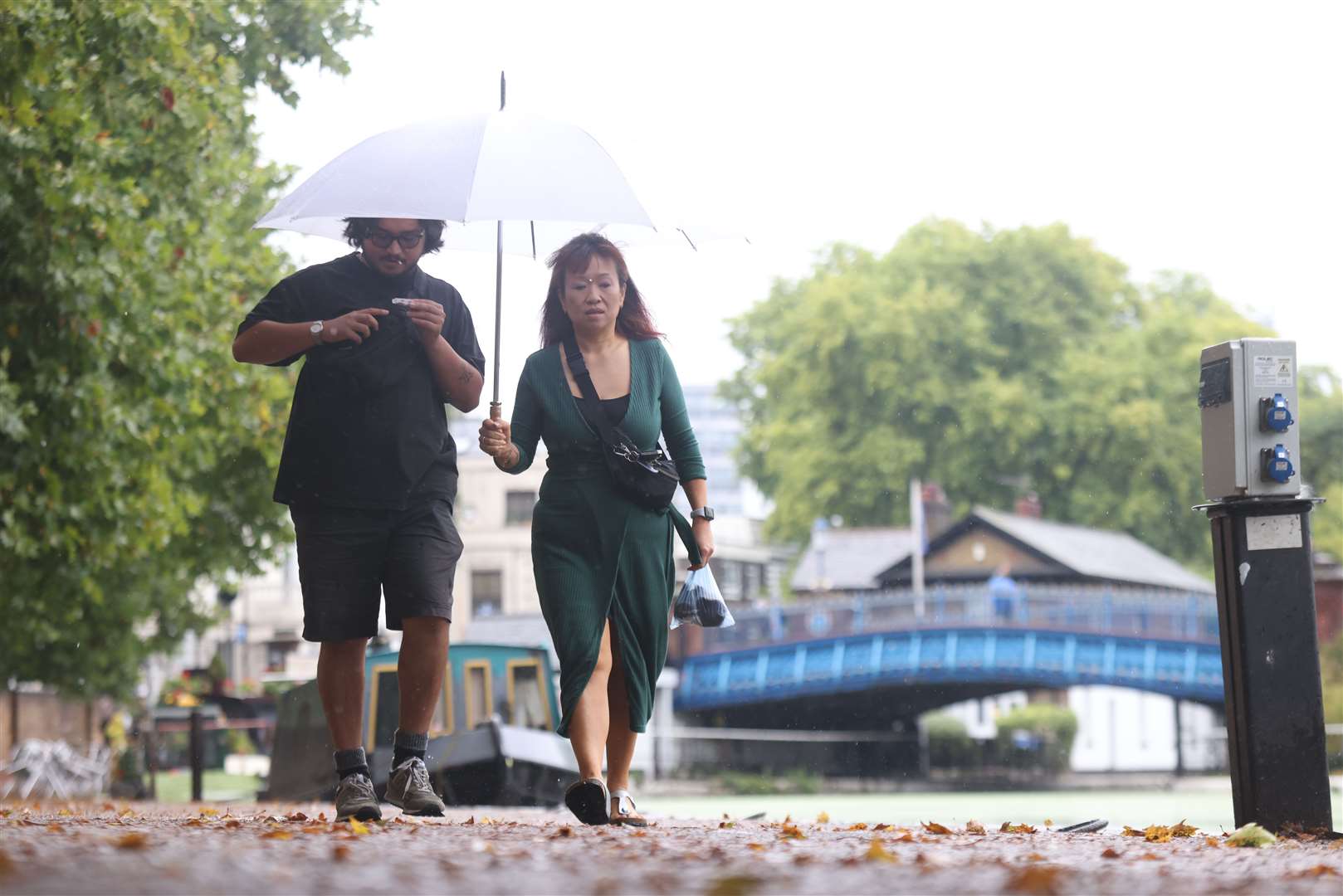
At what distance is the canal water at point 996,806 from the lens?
2798 cm

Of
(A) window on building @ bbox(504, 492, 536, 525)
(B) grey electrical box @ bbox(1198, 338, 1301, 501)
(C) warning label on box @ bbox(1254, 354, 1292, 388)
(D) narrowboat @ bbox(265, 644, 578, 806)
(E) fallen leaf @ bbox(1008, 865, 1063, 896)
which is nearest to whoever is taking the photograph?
(E) fallen leaf @ bbox(1008, 865, 1063, 896)

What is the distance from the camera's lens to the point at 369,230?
23.2 feet

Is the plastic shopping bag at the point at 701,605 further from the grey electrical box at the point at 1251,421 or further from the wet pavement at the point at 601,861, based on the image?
the grey electrical box at the point at 1251,421

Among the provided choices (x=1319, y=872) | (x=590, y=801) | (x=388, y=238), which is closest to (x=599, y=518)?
(x=590, y=801)

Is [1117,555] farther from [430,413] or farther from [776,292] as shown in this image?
[430,413]

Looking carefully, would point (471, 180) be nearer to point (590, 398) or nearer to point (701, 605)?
point (590, 398)

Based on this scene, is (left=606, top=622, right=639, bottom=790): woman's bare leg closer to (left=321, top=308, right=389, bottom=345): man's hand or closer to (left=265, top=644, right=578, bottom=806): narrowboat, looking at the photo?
(left=321, top=308, right=389, bottom=345): man's hand

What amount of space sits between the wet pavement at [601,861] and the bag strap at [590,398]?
125 cm

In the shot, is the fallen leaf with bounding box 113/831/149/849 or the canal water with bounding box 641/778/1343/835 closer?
the fallen leaf with bounding box 113/831/149/849

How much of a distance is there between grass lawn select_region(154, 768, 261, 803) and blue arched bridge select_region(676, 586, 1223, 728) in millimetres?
11161

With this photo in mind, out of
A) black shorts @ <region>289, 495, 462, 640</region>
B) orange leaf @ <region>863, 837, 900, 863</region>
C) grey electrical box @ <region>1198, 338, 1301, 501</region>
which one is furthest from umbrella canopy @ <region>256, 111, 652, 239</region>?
orange leaf @ <region>863, 837, 900, 863</region>

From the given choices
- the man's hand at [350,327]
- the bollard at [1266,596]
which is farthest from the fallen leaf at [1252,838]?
the man's hand at [350,327]

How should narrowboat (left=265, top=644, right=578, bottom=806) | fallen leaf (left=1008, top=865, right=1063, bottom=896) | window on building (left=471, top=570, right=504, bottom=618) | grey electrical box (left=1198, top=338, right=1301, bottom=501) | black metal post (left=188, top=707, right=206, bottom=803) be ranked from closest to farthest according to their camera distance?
fallen leaf (left=1008, top=865, right=1063, bottom=896) < grey electrical box (left=1198, top=338, right=1301, bottom=501) < black metal post (left=188, top=707, right=206, bottom=803) < narrowboat (left=265, top=644, right=578, bottom=806) < window on building (left=471, top=570, right=504, bottom=618)

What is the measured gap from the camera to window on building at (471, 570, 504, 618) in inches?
2840
